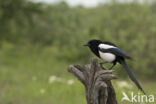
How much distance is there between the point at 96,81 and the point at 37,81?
9.66 metres

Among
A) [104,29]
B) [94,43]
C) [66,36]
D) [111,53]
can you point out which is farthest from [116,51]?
[66,36]

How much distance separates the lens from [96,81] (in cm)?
627

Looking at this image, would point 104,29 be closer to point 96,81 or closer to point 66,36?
point 66,36

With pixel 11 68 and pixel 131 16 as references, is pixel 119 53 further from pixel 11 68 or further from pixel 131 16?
pixel 131 16

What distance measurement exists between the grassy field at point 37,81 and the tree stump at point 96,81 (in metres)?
0.54

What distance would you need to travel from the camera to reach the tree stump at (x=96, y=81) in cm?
617

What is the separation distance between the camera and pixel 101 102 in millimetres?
6328

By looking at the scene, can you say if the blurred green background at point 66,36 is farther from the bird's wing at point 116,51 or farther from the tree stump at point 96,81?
the bird's wing at point 116,51

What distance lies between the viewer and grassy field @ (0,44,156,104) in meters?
11.9

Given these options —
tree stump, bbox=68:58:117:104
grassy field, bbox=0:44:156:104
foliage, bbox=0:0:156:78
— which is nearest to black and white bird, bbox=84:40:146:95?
tree stump, bbox=68:58:117:104

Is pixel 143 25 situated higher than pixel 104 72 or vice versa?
pixel 104 72

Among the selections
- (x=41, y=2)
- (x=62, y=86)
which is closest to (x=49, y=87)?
(x=62, y=86)

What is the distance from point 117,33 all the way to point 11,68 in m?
6.01

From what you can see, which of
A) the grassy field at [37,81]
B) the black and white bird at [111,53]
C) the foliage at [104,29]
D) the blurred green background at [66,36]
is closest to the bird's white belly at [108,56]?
the black and white bird at [111,53]
